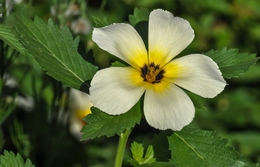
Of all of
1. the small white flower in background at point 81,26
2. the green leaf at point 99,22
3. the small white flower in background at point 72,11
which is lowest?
the small white flower in background at point 81,26

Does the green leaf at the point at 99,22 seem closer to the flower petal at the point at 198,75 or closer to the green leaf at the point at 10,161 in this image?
the flower petal at the point at 198,75

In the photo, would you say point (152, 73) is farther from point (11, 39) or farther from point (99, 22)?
point (11, 39)

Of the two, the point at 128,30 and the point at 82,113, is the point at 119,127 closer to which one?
the point at 128,30

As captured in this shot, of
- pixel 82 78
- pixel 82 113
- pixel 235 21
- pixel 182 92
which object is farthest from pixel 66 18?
pixel 235 21

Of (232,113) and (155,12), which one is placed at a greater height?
(155,12)

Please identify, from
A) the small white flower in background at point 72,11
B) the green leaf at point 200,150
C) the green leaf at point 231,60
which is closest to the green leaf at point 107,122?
the green leaf at point 200,150

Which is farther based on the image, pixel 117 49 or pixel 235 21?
pixel 235 21

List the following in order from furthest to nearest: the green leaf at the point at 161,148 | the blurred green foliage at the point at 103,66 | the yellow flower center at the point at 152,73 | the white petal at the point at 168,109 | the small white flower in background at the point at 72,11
→ 1. the small white flower in background at the point at 72,11
2. the blurred green foliage at the point at 103,66
3. the green leaf at the point at 161,148
4. the yellow flower center at the point at 152,73
5. the white petal at the point at 168,109

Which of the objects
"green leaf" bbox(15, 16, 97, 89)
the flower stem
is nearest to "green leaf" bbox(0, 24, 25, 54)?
"green leaf" bbox(15, 16, 97, 89)
